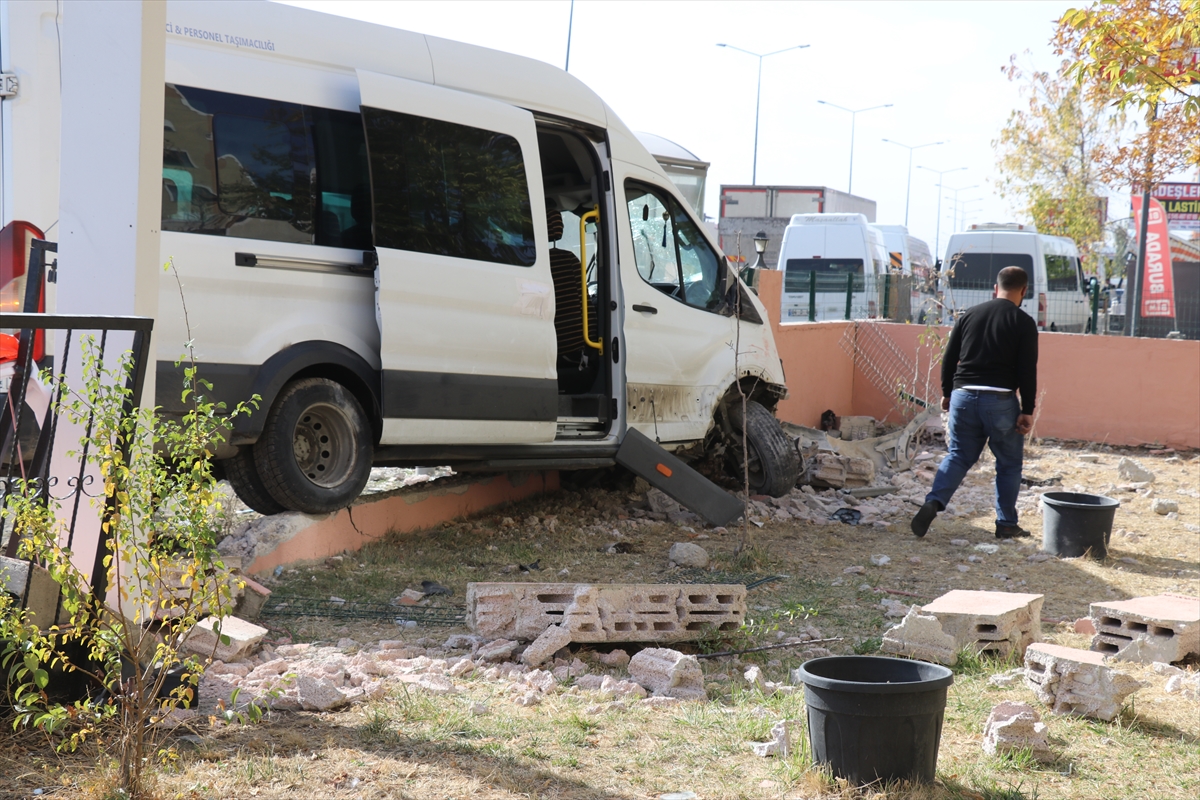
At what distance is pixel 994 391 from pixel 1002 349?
0.99ft

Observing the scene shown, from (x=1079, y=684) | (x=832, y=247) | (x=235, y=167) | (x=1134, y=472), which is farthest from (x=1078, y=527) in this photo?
(x=832, y=247)

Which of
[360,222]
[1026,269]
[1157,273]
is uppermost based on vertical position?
[1026,269]

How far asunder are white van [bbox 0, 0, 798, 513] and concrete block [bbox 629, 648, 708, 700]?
2375 millimetres

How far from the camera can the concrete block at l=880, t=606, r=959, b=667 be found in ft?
16.1

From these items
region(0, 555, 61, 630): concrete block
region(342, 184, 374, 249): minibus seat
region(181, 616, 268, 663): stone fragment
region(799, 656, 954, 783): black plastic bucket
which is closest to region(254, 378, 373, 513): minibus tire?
region(342, 184, 374, 249): minibus seat

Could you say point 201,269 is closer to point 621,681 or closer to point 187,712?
point 187,712

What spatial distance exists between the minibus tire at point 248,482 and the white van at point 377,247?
0.01 meters

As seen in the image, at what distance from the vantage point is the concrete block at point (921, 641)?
4.90 meters

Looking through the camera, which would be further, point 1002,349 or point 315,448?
point 1002,349

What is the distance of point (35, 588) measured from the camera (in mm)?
3656

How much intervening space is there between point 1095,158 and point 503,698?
2181cm

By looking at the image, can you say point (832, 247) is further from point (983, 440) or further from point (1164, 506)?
point (983, 440)

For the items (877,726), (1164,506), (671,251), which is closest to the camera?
(877,726)

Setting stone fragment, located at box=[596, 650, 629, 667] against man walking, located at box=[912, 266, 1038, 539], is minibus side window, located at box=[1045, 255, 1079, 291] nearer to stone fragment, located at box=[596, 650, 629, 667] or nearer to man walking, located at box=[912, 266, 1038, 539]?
man walking, located at box=[912, 266, 1038, 539]
